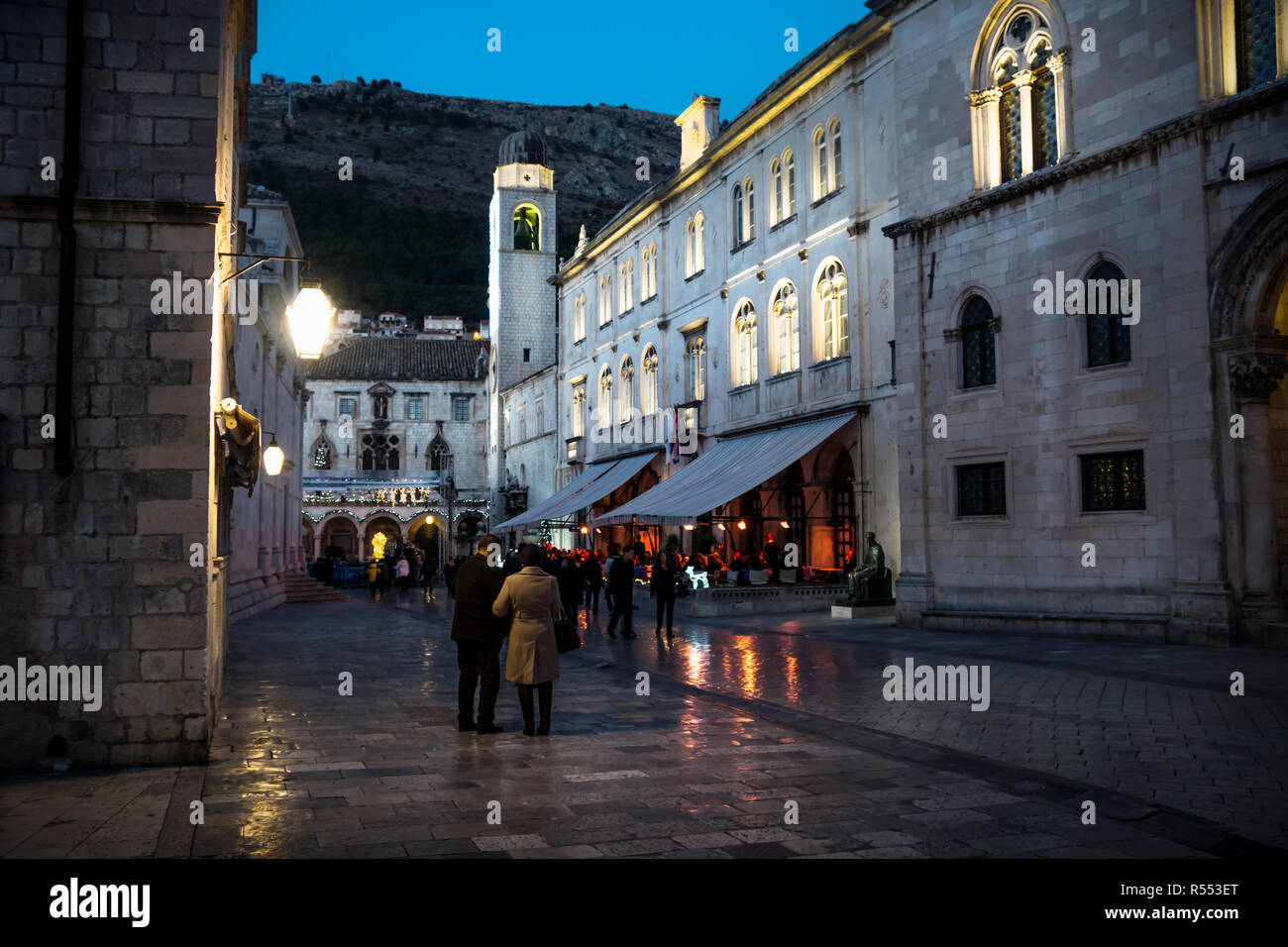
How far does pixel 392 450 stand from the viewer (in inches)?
2758

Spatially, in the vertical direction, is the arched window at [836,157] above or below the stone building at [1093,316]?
above

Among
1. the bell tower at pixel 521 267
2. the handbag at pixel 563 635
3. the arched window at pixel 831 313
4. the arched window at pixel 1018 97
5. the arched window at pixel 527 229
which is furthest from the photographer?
the arched window at pixel 527 229

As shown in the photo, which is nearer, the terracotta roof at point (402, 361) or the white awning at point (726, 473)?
the white awning at point (726, 473)

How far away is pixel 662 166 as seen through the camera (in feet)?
563

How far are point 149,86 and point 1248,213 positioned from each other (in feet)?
43.6

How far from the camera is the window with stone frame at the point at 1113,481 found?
53.1 feet

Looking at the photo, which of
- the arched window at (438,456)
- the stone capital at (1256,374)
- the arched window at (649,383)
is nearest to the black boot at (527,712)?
the stone capital at (1256,374)

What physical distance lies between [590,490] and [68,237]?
29.9 meters

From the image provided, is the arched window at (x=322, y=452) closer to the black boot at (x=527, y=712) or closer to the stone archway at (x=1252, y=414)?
the stone archway at (x=1252, y=414)

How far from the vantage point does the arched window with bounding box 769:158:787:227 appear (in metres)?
28.7

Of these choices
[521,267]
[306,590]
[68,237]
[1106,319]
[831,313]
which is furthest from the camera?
[521,267]

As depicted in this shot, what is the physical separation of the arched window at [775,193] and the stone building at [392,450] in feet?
137

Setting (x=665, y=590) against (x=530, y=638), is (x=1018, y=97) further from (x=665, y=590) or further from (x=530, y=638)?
(x=530, y=638)

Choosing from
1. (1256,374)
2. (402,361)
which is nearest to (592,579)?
(1256,374)
